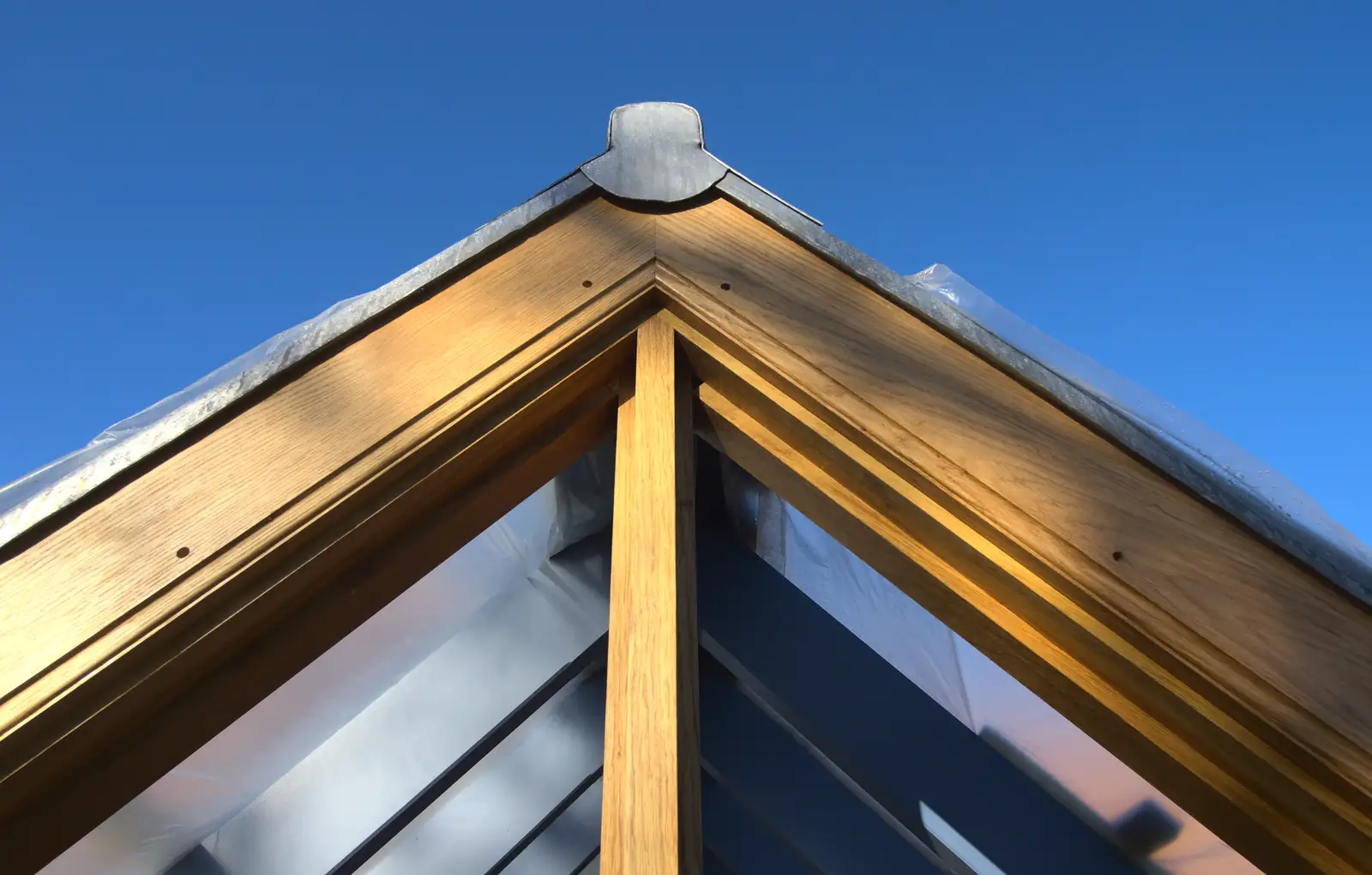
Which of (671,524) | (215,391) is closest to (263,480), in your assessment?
(215,391)

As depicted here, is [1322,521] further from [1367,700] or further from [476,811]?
[476,811]

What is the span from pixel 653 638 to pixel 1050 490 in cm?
54

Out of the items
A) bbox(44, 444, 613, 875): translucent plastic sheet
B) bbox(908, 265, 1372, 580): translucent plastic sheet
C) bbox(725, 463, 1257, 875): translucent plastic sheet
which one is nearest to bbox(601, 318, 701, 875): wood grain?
bbox(908, 265, 1372, 580): translucent plastic sheet

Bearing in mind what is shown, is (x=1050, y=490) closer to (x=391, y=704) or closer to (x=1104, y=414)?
(x=1104, y=414)

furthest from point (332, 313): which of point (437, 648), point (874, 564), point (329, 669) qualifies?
point (437, 648)

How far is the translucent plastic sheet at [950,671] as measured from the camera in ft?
6.31

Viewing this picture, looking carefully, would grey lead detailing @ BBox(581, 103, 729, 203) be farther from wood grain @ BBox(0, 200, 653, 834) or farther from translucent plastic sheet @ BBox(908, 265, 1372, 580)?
translucent plastic sheet @ BBox(908, 265, 1372, 580)

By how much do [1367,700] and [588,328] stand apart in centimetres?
103

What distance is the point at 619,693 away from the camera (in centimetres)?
93

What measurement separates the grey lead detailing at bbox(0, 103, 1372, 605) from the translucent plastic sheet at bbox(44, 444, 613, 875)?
2.24 feet

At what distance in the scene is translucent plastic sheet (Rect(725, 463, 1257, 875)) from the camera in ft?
6.31

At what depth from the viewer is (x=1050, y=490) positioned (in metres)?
1.04

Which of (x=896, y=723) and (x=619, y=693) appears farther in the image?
(x=896, y=723)

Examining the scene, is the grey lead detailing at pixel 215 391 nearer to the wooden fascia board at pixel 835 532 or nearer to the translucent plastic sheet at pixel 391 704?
the wooden fascia board at pixel 835 532
